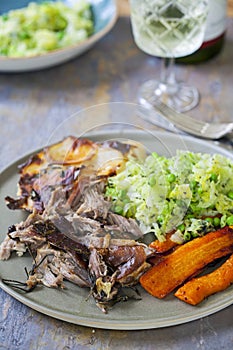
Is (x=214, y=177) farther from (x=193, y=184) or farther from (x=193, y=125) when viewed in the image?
(x=193, y=125)

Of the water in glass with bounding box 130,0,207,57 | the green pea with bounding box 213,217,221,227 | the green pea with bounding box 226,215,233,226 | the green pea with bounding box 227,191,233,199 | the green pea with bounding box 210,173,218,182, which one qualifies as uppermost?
the water in glass with bounding box 130,0,207,57

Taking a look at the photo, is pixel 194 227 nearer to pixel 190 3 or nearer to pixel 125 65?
pixel 190 3

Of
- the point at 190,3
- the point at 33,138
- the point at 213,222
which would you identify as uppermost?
the point at 190,3

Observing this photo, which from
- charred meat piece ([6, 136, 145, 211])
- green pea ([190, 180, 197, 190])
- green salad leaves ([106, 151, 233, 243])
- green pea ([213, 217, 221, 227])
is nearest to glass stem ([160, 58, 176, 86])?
charred meat piece ([6, 136, 145, 211])

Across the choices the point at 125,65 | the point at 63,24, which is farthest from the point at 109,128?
the point at 63,24

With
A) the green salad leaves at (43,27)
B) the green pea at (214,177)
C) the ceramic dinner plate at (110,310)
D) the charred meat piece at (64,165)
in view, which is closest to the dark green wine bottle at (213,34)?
the green salad leaves at (43,27)

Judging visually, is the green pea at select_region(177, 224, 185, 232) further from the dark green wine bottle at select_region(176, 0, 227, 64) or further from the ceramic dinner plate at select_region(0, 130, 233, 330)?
the dark green wine bottle at select_region(176, 0, 227, 64)

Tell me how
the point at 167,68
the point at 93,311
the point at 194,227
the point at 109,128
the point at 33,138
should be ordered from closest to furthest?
the point at 93,311 < the point at 194,227 < the point at 109,128 < the point at 33,138 < the point at 167,68
